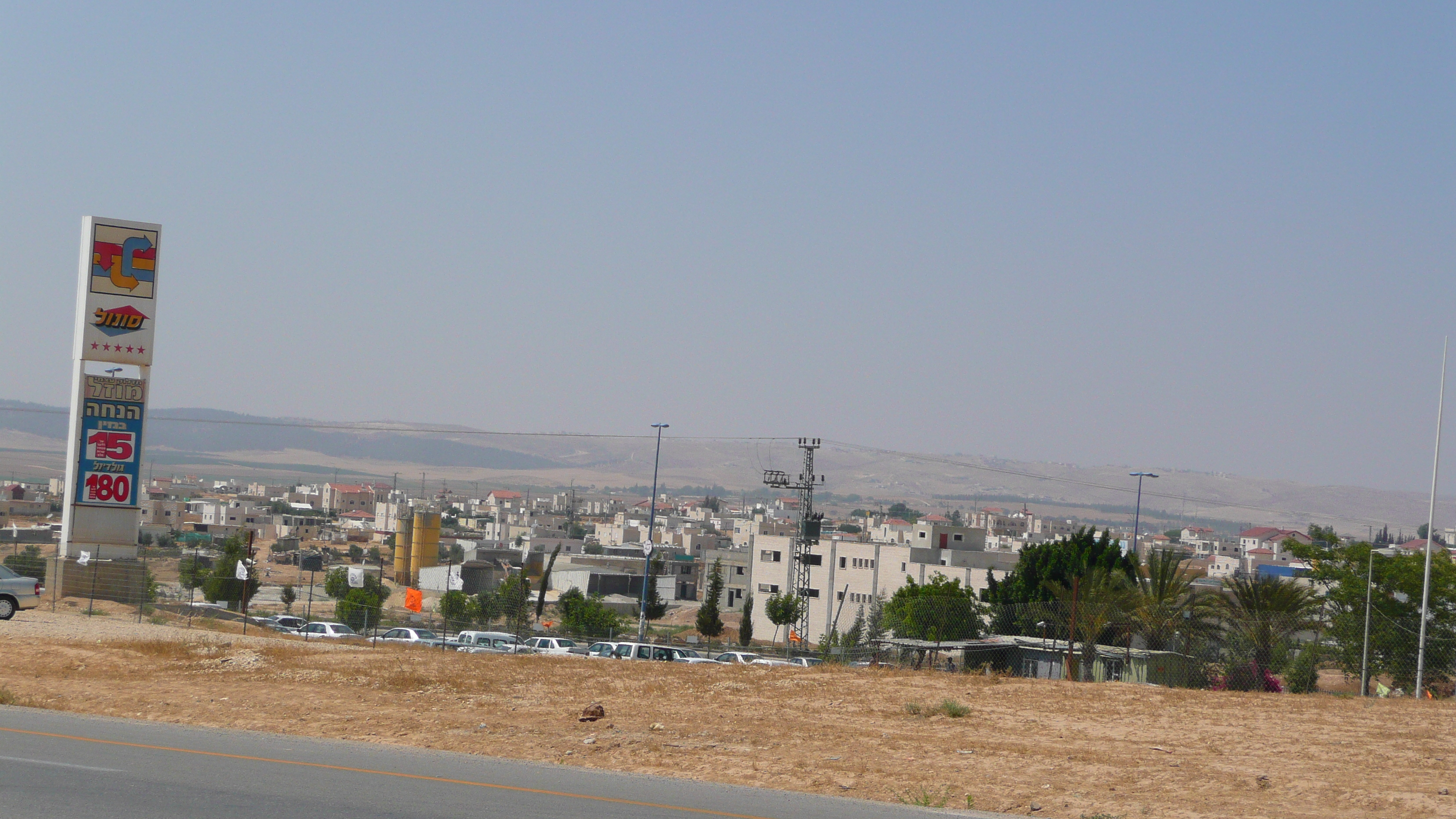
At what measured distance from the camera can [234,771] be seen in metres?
13.5

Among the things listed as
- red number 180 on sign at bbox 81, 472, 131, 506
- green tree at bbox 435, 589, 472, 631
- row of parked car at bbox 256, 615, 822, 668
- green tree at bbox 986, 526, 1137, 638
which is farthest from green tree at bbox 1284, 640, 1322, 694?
green tree at bbox 435, 589, 472, 631

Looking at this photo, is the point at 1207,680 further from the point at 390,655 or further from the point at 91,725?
the point at 91,725

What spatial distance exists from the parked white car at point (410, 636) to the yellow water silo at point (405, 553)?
251ft

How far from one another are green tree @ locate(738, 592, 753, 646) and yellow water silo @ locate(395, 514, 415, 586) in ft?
126

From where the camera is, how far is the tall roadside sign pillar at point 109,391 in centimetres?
4106

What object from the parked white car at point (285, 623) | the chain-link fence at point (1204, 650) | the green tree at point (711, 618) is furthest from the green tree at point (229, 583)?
the chain-link fence at point (1204, 650)

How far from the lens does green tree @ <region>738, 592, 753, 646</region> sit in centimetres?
8281

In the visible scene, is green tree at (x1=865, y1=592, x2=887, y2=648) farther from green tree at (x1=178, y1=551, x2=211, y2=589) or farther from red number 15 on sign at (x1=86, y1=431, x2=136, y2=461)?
red number 15 on sign at (x1=86, y1=431, x2=136, y2=461)

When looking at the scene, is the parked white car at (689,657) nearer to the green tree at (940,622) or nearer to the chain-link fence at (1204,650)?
the green tree at (940,622)

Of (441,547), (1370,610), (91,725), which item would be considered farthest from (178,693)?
(441,547)

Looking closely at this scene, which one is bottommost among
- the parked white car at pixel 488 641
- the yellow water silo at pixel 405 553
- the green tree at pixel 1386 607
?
the yellow water silo at pixel 405 553

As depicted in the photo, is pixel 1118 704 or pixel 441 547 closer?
pixel 1118 704

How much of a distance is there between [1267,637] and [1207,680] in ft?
4.87

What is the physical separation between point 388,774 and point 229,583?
6275cm
